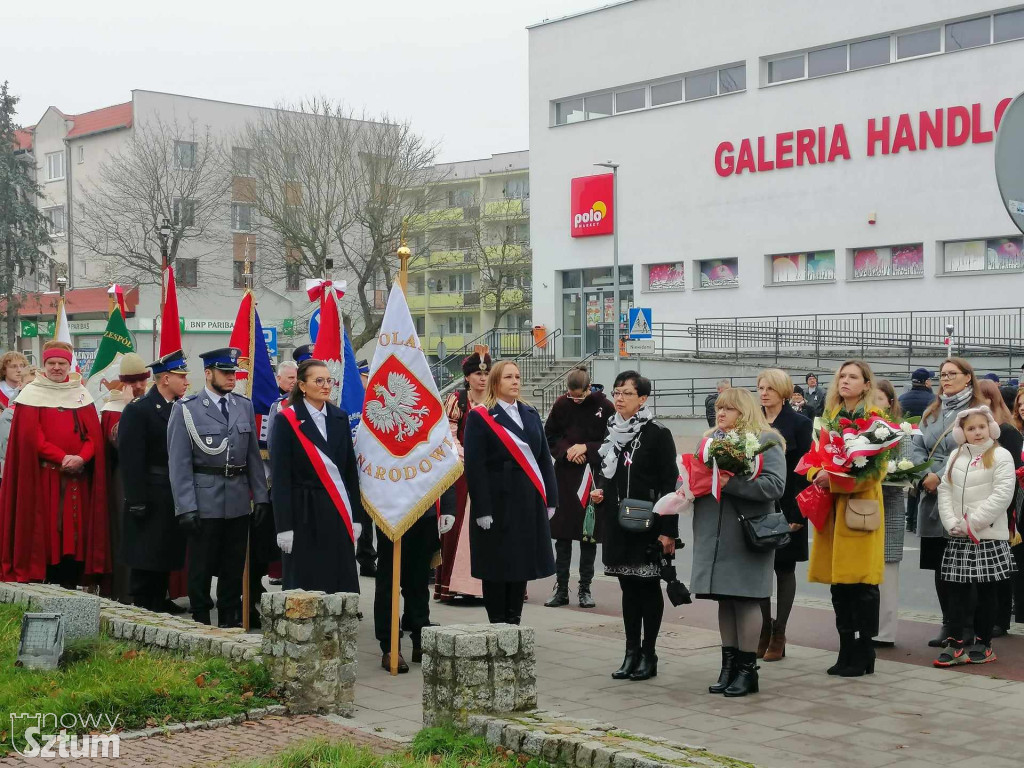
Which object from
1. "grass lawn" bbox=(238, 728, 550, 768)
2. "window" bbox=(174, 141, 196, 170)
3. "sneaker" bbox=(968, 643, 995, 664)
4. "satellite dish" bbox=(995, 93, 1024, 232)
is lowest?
"sneaker" bbox=(968, 643, 995, 664)

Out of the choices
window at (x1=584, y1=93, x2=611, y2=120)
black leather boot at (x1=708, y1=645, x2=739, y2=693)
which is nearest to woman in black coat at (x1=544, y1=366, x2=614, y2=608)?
black leather boot at (x1=708, y1=645, x2=739, y2=693)

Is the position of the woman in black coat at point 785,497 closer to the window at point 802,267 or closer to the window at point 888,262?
the window at point 888,262

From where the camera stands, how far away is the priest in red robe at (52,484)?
10.3m

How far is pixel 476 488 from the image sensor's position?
8.59m

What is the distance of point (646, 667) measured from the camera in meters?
8.09

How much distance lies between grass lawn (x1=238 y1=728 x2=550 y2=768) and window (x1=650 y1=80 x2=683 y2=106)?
35.8 meters

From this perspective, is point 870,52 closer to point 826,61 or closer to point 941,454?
point 826,61

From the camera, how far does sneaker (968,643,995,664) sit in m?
8.48

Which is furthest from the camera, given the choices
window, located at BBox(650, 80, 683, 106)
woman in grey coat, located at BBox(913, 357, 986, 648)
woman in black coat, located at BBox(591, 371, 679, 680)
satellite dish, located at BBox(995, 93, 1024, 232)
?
window, located at BBox(650, 80, 683, 106)

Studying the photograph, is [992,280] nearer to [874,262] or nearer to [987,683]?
[874,262]

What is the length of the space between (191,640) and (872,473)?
4380 millimetres

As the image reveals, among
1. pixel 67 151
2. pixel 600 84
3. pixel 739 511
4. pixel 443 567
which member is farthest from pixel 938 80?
pixel 67 151

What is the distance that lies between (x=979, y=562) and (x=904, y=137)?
2708 cm

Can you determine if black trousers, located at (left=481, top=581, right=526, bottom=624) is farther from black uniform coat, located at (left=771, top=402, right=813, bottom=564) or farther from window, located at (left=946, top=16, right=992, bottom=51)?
window, located at (left=946, top=16, right=992, bottom=51)
